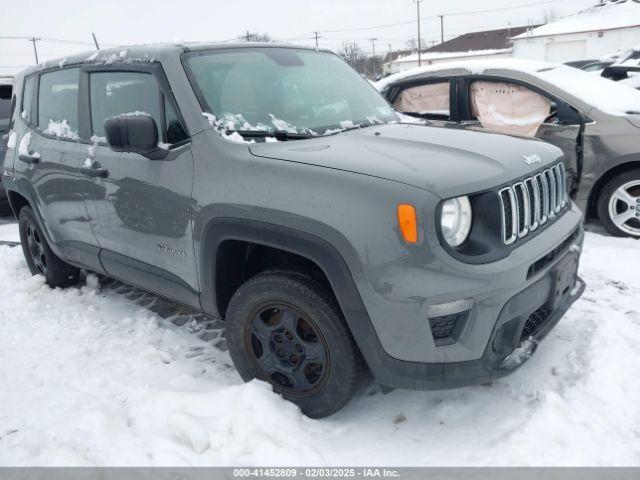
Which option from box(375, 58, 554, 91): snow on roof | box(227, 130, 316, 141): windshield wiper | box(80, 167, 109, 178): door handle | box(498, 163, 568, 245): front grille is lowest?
box(498, 163, 568, 245): front grille

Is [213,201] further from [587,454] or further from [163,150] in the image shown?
[587,454]

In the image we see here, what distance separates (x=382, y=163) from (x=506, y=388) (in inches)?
53.6

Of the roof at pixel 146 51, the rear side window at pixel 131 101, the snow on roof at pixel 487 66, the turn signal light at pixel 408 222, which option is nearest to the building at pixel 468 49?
the snow on roof at pixel 487 66

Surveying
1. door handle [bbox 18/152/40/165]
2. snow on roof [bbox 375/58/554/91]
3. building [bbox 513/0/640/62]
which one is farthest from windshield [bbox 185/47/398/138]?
building [bbox 513/0/640/62]

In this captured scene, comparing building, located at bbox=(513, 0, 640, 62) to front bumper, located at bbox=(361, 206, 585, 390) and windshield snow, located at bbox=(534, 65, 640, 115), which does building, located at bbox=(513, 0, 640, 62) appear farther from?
front bumper, located at bbox=(361, 206, 585, 390)

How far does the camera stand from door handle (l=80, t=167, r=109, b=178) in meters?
3.36

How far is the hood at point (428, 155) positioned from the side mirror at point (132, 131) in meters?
0.62

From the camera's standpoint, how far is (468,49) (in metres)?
59.0

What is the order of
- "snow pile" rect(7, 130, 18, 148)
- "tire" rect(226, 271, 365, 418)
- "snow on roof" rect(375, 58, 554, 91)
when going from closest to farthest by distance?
1. "tire" rect(226, 271, 365, 418)
2. "snow pile" rect(7, 130, 18, 148)
3. "snow on roof" rect(375, 58, 554, 91)

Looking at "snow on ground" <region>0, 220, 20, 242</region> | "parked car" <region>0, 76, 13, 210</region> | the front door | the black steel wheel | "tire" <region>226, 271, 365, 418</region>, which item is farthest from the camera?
"parked car" <region>0, 76, 13, 210</region>

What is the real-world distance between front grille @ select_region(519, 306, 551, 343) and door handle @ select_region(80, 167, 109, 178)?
8.41ft

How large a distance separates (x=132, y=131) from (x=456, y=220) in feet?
5.62

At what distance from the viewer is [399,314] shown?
221 centimetres
